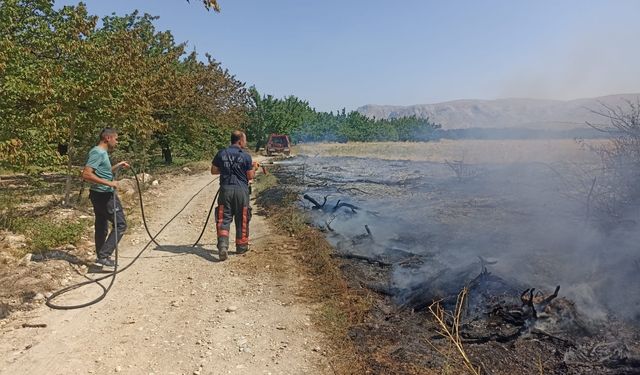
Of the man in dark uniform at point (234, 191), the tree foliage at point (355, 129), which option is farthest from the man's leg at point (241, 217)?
the tree foliage at point (355, 129)

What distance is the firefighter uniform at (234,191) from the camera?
661 centimetres

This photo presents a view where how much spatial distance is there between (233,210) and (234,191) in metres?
0.30

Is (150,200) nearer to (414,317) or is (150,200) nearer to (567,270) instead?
(414,317)

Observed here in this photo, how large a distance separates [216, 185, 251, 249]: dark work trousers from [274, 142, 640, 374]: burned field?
5.09 ft

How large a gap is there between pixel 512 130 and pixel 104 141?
39.3 meters

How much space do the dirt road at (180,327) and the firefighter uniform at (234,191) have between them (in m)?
0.55

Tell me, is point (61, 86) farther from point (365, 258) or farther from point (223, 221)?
point (365, 258)

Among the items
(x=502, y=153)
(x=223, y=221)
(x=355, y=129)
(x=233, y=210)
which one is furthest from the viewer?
(x=355, y=129)

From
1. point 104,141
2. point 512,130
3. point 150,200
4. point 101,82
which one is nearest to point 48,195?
point 150,200

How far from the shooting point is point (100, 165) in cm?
567

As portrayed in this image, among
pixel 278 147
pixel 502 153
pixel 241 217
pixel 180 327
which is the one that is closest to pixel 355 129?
pixel 278 147

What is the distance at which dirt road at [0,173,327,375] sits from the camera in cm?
353

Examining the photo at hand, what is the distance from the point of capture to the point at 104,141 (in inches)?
229

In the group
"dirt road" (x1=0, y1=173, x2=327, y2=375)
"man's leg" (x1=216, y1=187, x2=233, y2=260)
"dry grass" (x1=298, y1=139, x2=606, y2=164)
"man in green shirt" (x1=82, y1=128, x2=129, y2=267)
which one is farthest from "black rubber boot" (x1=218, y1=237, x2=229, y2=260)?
"dry grass" (x1=298, y1=139, x2=606, y2=164)
